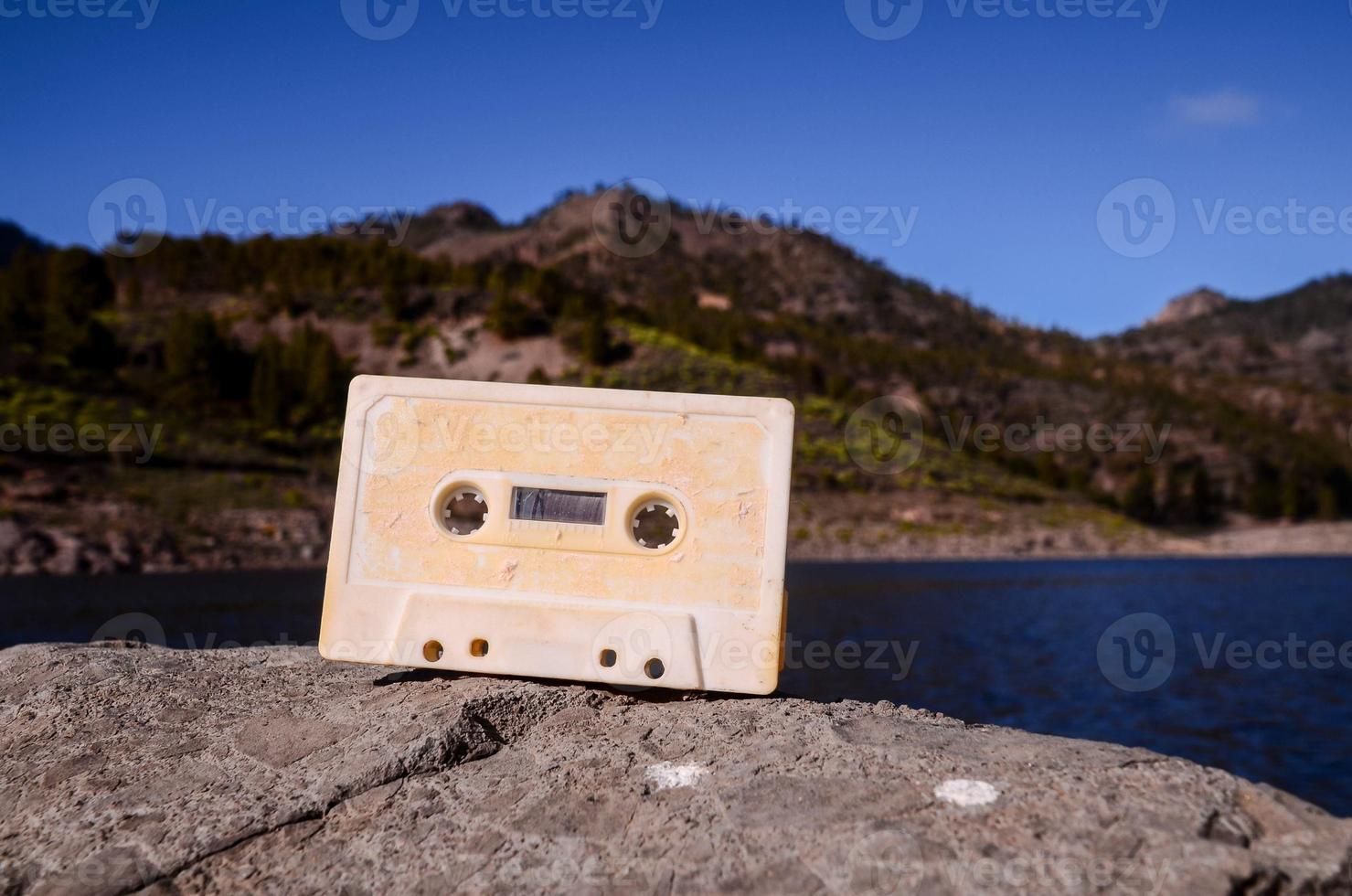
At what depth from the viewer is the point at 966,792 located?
2998mm

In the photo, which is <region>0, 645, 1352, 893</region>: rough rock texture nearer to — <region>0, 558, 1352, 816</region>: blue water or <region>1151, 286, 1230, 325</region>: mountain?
<region>0, 558, 1352, 816</region>: blue water

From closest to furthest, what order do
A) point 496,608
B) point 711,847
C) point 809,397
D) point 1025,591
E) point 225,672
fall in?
1. point 711,847
2. point 496,608
3. point 225,672
4. point 1025,591
5. point 809,397

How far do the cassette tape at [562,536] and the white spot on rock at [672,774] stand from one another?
0.82m

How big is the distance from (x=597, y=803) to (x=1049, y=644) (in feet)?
63.2

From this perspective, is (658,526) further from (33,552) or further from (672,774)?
(33,552)

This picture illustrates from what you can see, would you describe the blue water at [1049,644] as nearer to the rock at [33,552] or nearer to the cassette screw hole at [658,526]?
the rock at [33,552]

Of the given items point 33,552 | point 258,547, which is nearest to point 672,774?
point 33,552

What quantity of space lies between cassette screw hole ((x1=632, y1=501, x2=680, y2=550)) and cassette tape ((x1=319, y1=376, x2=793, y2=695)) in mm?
26

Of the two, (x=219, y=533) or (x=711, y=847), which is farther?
(x=219, y=533)

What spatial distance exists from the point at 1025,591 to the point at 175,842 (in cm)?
3286

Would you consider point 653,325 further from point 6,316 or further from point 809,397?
point 6,316

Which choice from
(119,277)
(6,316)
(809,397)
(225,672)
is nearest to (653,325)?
(809,397)

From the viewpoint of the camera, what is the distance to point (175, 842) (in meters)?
3.09

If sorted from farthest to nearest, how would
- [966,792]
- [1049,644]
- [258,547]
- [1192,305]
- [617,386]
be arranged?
1. [1192,305]
2. [617,386]
3. [258,547]
4. [1049,644]
5. [966,792]
